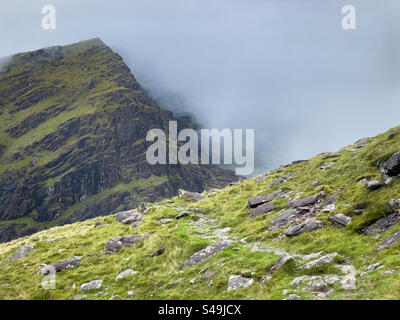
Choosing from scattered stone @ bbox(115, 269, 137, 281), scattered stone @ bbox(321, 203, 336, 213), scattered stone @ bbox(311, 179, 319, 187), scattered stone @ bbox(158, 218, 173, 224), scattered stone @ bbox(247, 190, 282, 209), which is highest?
scattered stone @ bbox(321, 203, 336, 213)

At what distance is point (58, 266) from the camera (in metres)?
27.2

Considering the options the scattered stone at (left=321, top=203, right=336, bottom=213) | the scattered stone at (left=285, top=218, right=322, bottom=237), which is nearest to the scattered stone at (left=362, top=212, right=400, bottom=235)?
the scattered stone at (left=285, top=218, right=322, bottom=237)

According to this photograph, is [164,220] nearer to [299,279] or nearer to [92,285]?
[92,285]

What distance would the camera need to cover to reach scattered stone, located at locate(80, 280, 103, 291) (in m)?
22.3

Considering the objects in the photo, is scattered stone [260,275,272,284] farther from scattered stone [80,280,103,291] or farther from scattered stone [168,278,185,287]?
scattered stone [80,280,103,291]

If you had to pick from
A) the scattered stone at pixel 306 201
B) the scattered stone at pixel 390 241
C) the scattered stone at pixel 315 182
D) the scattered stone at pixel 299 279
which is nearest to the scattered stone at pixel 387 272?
the scattered stone at pixel 390 241

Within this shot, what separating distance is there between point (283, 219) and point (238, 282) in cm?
1031

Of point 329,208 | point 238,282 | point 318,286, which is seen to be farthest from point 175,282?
point 329,208

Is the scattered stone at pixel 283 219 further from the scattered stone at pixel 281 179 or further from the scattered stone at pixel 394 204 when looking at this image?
the scattered stone at pixel 281 179

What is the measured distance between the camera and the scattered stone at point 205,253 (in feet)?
76.2

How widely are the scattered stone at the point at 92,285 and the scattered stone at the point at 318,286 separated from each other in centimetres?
1436

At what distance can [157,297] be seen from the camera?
19125 millimetres

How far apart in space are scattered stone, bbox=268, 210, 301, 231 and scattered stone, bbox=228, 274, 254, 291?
8694 millimetres
